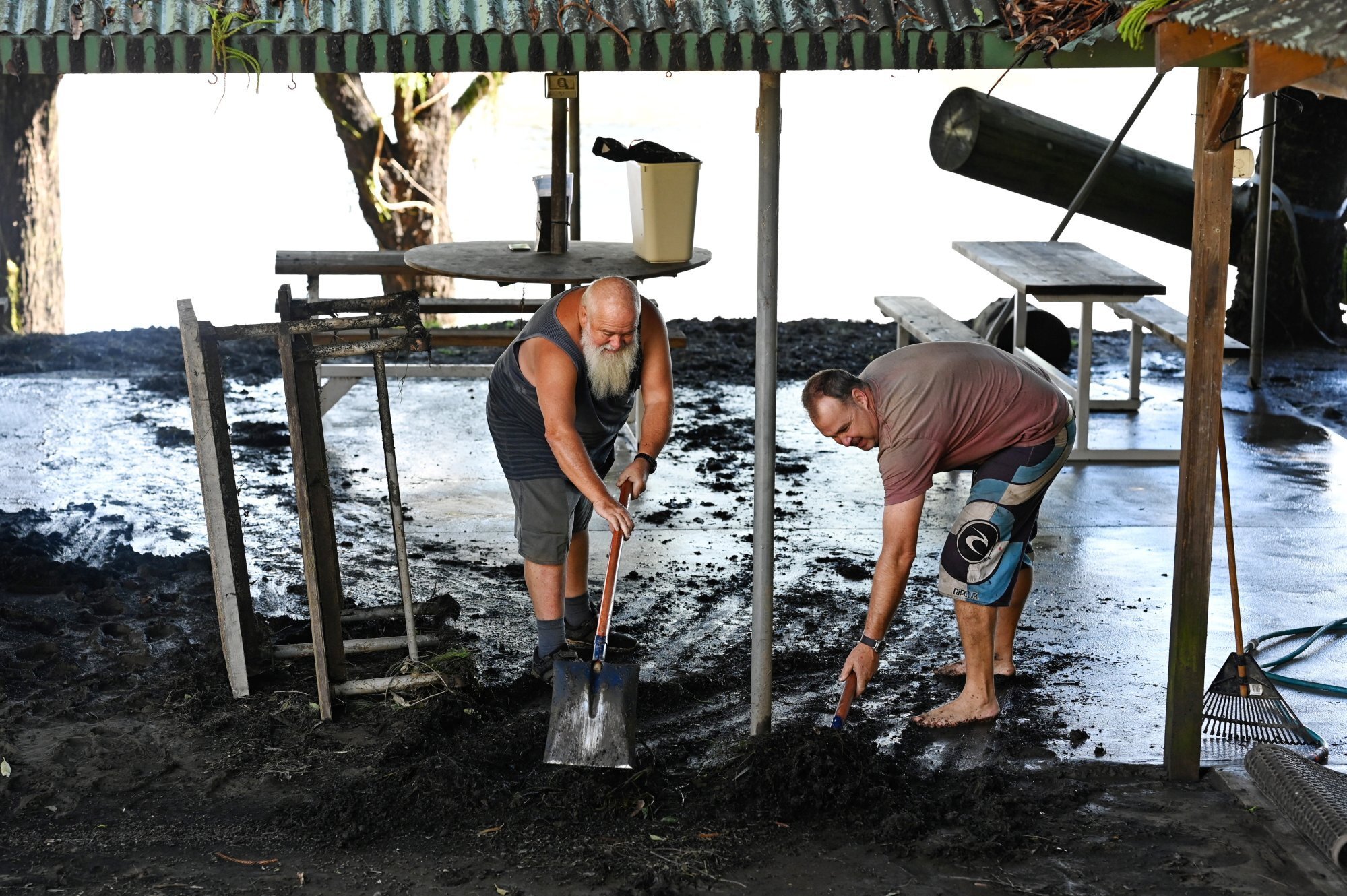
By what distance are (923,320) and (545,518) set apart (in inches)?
164

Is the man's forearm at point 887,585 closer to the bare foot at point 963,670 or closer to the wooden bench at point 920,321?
the bare foot at point 963,670

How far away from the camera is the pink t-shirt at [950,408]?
4.17 meters

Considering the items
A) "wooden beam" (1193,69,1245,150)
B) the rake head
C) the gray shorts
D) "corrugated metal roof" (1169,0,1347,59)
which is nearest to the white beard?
the gray shorts

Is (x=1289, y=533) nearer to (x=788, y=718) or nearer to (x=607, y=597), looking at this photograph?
(x=788, y=718)

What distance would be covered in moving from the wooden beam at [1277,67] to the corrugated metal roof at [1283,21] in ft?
0.32

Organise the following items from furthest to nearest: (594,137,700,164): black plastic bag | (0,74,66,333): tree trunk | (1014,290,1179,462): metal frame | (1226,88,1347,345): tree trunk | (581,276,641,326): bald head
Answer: (0,74,66,333): tree trunk, (1226,88,1347,345): tree trunk, (1014,290,1179,462): metal frame, (594,137,700,164): black plastic bag, (581,276,641,326): bald head

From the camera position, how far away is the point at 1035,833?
3.85 meters

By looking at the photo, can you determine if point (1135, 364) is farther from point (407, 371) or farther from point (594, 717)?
point (594, 717)

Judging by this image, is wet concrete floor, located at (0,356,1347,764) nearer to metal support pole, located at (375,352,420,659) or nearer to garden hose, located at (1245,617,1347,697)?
garden hose, located at (1245,617,1347,697)

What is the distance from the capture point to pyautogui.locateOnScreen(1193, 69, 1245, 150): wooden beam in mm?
3709

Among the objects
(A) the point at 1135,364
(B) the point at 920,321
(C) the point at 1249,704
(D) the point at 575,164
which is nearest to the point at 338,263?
(D) the point at 575,164

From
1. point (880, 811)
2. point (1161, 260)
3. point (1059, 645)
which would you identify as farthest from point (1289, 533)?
point (1161, 260)

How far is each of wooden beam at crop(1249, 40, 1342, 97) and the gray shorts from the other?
2537 mm

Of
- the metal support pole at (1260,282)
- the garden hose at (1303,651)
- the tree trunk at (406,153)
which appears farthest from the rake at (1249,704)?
the tree trunk at (406,153)
